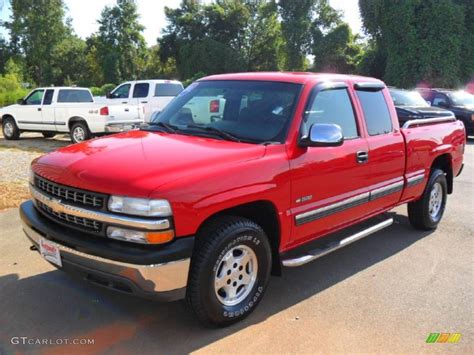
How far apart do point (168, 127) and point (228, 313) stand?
181 cm

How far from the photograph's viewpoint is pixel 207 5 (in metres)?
55.8

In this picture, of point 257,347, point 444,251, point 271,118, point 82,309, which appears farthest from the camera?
point 444,251

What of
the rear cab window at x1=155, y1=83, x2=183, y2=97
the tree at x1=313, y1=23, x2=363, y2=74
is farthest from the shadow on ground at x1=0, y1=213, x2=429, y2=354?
the tree at x1=313, y1=23, x2=363, y2=74

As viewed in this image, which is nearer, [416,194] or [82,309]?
[82,309]

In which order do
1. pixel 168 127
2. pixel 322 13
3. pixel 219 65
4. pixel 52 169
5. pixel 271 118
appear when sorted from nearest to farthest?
pixel 52 169
pixel 271 118
pixel 168 127
pixel 322 13
pixel 219 65

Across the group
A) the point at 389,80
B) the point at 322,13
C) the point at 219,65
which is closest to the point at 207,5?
the point at 219,65

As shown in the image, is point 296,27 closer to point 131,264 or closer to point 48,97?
point 48,97

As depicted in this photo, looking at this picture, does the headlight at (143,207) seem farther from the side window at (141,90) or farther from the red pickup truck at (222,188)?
the side window at (141,90)

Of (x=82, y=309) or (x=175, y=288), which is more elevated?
(x=175, y=288)

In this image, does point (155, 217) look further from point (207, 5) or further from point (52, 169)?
point (207, 5)

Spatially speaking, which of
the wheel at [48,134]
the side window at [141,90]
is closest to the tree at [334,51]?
the side window at [141,90]

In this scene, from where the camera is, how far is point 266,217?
3781 millimetres

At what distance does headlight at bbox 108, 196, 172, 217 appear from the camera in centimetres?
299

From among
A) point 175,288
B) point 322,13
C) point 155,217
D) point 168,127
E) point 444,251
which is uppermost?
point 322,13
